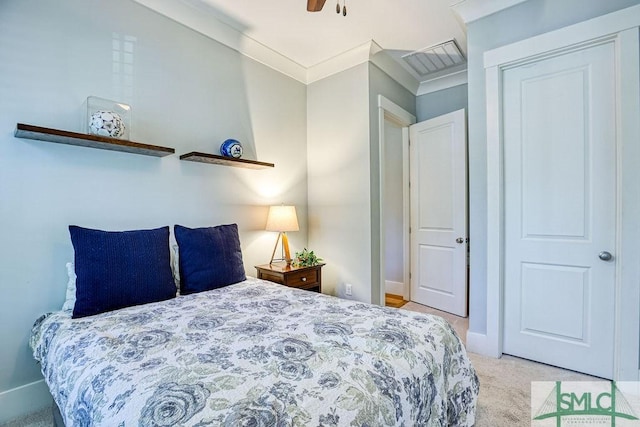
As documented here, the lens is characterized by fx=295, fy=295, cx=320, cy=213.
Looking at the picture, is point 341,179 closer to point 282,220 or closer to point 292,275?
point 282,220

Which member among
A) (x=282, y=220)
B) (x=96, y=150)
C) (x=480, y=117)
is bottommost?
(x=282, y=220)

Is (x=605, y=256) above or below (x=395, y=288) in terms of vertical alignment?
above

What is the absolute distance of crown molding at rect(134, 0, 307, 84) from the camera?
2.27m

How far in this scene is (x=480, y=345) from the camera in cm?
241

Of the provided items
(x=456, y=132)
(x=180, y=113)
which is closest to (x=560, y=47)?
(x=456, y=132)

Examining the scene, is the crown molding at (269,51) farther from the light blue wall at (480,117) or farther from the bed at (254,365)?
the bed at (254,365)

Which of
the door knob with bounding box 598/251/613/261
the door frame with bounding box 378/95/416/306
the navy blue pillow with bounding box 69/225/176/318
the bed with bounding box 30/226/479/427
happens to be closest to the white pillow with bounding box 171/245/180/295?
the navy blue pillow with bounding box 69/225/176/318

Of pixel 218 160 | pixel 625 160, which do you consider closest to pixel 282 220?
pixel 218 160

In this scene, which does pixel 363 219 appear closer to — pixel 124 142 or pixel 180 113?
pixel 180 113

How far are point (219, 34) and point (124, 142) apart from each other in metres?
1.38

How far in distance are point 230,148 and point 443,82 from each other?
2827mm

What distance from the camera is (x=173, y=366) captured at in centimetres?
99

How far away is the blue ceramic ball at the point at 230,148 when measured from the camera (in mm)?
2502

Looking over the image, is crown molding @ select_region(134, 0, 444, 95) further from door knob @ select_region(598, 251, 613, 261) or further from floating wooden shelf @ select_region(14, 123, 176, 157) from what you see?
door knob @ select_region(598, 251, 613, 261)
